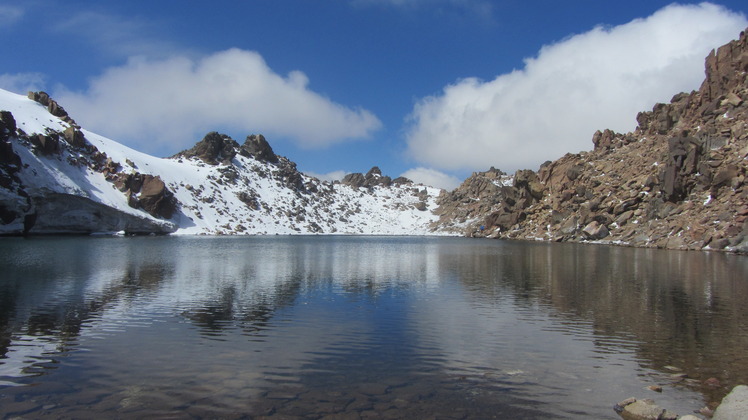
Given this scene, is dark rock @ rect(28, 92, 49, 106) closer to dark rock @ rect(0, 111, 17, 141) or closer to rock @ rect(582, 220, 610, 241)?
dark rock @ rect(0, 111, 17, 141)

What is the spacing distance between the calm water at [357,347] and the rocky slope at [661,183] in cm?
5832

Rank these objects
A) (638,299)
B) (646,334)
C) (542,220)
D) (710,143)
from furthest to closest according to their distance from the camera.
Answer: (542,220), (710,143), (638,299), (646,334)

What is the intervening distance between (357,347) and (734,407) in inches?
477

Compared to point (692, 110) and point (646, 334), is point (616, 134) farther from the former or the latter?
point (646, 334)

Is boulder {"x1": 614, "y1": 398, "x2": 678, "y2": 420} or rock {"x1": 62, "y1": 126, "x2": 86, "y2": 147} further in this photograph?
rock {"x1": 62, "y1": 126, "x2": 86, "y2": 147}

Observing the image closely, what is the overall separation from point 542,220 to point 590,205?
24.1 m

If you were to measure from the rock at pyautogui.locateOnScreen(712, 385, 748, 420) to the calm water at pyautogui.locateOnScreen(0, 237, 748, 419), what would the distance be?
42.2 inches

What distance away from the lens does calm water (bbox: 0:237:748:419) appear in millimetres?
12555

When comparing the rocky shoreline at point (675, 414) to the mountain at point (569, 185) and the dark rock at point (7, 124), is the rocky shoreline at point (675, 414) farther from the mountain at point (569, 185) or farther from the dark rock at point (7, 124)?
the dark rock at point (7, 124)

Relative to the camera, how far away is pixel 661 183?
100m

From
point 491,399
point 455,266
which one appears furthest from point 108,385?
point 455,266

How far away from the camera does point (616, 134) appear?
16212cm

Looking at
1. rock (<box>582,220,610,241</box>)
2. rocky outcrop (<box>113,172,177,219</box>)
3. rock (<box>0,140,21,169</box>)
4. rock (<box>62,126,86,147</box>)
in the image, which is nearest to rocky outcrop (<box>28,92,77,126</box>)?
rock (<box>62,126,86,147</box>)

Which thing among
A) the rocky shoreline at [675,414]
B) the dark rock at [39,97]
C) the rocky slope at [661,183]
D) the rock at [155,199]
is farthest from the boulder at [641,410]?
the dark rock at [39,97]
